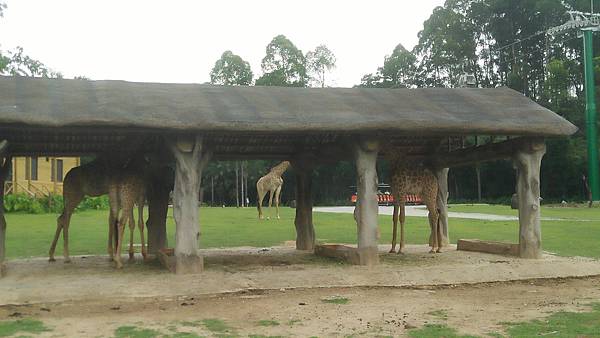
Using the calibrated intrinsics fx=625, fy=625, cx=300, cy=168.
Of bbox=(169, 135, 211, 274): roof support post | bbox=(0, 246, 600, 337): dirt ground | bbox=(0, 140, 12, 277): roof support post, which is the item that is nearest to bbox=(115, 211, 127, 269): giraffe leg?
bbox=(0, 246, 600, 337): dirt ground

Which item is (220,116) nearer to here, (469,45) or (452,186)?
(452,186)

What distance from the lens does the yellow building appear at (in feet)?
104

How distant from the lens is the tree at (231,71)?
52.2 m

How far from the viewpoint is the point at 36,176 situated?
35.0m

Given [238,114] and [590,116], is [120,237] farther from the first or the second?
[590,116]

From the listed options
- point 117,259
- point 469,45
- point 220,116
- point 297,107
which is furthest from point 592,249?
point 469,45

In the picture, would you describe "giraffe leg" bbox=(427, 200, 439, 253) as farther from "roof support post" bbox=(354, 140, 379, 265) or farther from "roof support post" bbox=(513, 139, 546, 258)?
"roof support post" bbox=(354, 140, 379, 265)

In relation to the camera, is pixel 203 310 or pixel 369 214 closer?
pixel 203 310

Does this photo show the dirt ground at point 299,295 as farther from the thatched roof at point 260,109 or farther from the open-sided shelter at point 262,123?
the thatched roof at point 260,109

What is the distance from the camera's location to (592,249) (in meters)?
13.2

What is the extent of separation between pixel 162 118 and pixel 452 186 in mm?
42729

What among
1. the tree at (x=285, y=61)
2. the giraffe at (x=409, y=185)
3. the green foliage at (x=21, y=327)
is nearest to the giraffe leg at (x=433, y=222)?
the giraffe at (x=409, y=185)

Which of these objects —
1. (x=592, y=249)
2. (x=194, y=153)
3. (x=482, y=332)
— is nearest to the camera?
(x=482, y=332)

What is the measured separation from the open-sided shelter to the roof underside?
0.05ft
